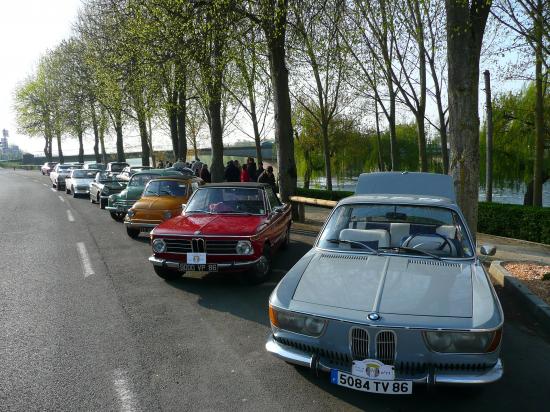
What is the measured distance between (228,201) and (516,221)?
9.43 m

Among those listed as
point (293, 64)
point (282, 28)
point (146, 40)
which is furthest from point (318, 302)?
point (293, 64)

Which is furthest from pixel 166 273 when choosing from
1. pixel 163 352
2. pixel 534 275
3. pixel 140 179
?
pixel 140 179

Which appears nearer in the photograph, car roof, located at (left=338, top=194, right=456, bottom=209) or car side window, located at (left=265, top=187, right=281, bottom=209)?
car roof, located at (left=338, top=194, right=456, bottom=209)

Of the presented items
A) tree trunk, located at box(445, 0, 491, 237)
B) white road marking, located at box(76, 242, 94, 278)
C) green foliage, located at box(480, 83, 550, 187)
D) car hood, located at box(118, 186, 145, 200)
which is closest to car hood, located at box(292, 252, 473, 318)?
tree trunk, located at box(445, 0, 491, 237)

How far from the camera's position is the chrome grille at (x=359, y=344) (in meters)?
3.73

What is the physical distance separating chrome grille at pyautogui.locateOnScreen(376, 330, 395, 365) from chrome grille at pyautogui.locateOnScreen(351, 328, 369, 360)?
0.08 metres

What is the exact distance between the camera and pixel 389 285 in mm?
4254

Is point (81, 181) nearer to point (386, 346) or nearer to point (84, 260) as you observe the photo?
point (84, 260)

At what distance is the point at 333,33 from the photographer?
58.0ft

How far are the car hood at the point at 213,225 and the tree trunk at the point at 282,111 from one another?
262 inches

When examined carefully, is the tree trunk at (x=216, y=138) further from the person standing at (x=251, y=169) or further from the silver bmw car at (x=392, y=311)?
the silver bmw car at (x=392, y=311)

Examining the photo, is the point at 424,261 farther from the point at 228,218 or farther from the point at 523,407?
the point at 228,218

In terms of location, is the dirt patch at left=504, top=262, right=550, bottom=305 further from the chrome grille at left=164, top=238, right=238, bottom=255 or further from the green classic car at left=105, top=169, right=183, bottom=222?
the green classic car at left=105, top=169, right=183, bottom=222

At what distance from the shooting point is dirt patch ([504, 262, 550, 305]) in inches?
273
